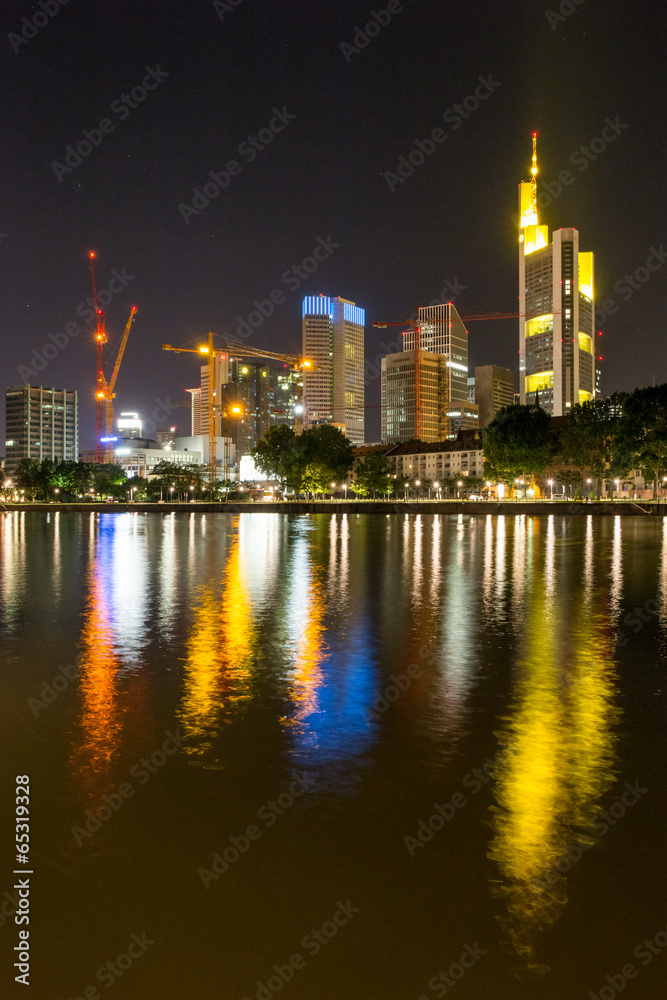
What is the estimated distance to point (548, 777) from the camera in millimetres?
6582

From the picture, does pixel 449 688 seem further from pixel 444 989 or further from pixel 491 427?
pixel 491 427

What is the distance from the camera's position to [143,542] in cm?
4128

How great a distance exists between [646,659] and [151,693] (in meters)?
7.43

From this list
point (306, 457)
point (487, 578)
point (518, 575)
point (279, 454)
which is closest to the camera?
point (487, 578)

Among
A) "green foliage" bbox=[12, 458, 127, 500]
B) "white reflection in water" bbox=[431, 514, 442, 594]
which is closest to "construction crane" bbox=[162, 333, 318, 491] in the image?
"green foliage" bbox=[12, 458, 127, 500]
